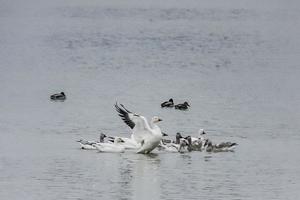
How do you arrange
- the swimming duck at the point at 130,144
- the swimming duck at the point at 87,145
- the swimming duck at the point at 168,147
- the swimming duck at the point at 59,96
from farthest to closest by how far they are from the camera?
1. the swimming duck at the point at 59,96
2. the swimming duck at the point at 168,147
3. the swimming duck at the point at 130,144
4. the swimming duck at the point at 87,145

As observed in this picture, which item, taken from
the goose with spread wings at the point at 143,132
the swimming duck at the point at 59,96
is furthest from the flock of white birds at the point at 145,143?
the swimming duck at the point at 59,96

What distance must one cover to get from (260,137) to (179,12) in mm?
72441

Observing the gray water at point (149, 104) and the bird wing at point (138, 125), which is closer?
the gray water at point (149, 104)

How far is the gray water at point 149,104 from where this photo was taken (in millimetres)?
21984

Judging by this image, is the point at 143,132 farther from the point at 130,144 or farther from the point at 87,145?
the point at 87,145

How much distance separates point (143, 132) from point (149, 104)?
9.07 meters

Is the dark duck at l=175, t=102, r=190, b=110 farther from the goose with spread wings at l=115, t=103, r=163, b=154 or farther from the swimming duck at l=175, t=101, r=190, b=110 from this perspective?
the goose with spread wings at l=115, t=103, r=163, b=154

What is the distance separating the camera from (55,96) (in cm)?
3612

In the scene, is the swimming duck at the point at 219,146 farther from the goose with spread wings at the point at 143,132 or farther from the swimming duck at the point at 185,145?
the goose with spread wings at the point at 143,132

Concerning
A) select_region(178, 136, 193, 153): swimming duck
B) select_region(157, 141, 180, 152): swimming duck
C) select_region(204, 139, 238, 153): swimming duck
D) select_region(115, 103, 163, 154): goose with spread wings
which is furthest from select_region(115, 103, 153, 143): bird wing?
select_region(204, 139, 238, 153): swimming duck

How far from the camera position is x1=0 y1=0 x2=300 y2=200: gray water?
866 inches

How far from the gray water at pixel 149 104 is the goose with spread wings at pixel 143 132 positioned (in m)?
0.31

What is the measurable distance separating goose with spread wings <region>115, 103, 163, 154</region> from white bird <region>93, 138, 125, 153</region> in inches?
18.1

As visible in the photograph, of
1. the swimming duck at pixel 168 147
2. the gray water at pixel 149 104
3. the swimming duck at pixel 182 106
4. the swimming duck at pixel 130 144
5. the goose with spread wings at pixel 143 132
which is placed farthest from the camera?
the swimming duck at pixel 182 106
